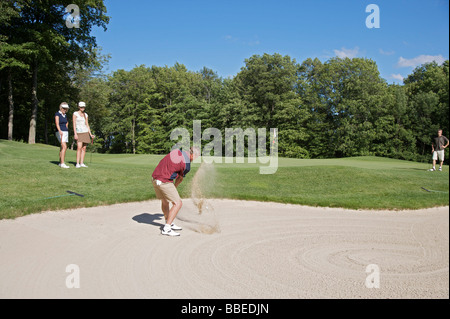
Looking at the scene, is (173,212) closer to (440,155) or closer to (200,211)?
(200,211)

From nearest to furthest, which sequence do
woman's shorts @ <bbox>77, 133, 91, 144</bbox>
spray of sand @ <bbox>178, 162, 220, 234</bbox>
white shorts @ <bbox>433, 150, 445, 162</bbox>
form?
spray of sand @ <bbox>178, 162, 220, 234</bbox>
woman's shorts @ <bbox>77, 133, 91, 144</bbox>
white shorts @ <bbox>433, 150, 445, 162</bbox>

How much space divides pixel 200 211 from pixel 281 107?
49.8 m

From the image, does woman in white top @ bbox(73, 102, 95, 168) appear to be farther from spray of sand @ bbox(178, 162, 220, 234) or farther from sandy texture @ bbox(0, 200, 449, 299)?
spray of sand @ bbox(178, 162, 220, 234)

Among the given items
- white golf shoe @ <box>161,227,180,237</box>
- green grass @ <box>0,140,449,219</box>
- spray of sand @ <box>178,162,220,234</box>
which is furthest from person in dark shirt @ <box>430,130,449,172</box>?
white golf shoe @ <box>161,227,180,237</box>

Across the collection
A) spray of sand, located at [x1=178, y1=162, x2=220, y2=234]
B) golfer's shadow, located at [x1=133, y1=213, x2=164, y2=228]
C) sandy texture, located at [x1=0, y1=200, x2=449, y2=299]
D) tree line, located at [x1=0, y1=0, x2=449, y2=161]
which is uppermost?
tree line, located at [x1=0, y1=0, x2=449, y2=161]

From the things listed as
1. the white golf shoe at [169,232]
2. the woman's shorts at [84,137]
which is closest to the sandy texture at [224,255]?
the white golf shoe at [169,232]

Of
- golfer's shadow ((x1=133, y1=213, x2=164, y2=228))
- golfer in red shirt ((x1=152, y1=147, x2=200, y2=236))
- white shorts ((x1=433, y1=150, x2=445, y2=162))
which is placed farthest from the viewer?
white shorts ((x1=433, y1=150, x2=445, y2=162))

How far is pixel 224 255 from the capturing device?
668 cm

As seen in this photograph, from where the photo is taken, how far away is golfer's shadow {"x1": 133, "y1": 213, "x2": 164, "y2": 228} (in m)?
9.08

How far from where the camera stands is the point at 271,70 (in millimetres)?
59594

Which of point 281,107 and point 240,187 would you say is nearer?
point 240,187

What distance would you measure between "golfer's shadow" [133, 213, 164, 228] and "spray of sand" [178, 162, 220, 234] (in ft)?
2.12

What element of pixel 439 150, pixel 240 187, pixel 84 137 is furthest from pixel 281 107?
pixel 84 137

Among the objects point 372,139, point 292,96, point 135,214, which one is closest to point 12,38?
point 135,214
